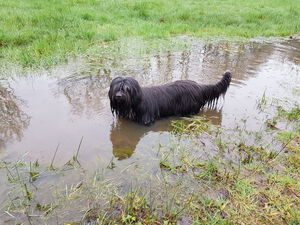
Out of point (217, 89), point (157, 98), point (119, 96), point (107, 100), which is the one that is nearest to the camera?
point (119, 96)

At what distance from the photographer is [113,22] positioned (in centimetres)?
1085

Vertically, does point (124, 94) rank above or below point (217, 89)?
above

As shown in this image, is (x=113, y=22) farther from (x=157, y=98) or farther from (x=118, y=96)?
(x=118, y=96)

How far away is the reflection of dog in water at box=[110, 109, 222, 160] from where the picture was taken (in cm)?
404

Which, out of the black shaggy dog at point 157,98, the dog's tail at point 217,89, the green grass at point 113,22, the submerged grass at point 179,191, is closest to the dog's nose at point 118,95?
the black shaggy dog at point 157,98

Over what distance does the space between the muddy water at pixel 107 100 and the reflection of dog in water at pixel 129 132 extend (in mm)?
14

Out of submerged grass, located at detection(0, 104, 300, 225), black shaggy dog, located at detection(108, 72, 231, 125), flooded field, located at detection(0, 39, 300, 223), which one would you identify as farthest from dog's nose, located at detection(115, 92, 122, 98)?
submerged grass, located at detection(0, 104, 300, 225)

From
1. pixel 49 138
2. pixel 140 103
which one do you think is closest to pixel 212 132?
pixel 140 103

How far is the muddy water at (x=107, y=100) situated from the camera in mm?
3996

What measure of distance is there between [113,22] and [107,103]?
6.46 meters

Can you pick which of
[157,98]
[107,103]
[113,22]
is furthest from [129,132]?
[113,22]

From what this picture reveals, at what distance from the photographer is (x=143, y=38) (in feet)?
30.9

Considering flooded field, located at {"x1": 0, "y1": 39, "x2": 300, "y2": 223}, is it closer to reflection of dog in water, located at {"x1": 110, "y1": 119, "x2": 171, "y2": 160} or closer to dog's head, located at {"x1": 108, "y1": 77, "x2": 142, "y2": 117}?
reflection of dog in water, located at {"x1": 110, "y1": 119, "x2": 171, "y2": 160}

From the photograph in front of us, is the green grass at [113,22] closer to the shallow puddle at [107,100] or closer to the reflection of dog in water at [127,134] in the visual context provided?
the shallow puddle at [107,100]
